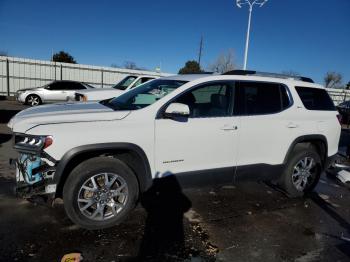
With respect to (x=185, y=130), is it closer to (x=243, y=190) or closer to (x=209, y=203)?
(x=209, y=203)

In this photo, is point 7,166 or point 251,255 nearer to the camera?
point 251,255

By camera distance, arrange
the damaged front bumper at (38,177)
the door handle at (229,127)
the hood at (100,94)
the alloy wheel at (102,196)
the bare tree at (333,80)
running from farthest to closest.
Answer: the bare tree at (333,80) < the hood at (100,94) < the door handle at (229,127) < the alloy wheel at (102,196) < the damaged front bumper at (38,177)

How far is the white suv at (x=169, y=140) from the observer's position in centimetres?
332

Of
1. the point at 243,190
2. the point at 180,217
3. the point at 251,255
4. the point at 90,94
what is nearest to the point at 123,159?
the point at 180,217

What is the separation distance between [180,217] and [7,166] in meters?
3.67

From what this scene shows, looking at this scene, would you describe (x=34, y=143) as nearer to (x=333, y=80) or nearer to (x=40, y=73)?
(x=40, y=73)

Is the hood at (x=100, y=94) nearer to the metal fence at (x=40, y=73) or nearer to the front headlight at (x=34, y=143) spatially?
the front headlight at (x=34, y=143)

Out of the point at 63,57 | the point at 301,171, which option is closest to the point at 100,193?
the point at 301,171

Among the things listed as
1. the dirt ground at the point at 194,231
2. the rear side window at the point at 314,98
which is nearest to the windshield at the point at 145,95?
the dirt ground at the point at 194,231

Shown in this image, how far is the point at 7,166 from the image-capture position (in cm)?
573

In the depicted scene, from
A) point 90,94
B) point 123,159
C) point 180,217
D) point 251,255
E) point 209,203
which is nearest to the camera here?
point 251,255

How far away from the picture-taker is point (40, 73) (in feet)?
73.0

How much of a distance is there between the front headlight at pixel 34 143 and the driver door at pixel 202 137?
1221 mm

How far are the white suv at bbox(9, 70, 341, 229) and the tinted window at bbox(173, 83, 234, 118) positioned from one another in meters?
0.01
